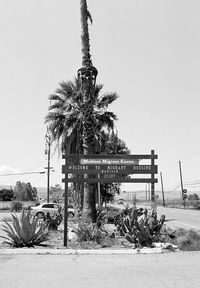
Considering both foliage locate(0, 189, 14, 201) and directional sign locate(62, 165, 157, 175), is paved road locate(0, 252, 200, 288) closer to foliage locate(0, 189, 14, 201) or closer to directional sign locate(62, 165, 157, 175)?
directional sign locate(62, 165, 157, 175)

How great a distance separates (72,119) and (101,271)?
16538 mm

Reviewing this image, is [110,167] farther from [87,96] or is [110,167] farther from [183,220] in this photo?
[183,220]

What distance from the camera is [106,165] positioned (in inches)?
575

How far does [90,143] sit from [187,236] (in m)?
7.35

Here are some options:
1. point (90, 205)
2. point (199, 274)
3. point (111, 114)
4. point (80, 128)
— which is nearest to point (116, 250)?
point (199, 274)

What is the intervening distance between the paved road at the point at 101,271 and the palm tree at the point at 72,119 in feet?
45.9

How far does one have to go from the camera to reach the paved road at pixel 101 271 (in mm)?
7668

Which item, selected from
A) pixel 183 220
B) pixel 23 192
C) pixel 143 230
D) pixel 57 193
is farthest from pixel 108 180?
pixel 23 192

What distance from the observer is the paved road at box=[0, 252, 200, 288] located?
767 cm

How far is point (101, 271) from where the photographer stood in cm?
893

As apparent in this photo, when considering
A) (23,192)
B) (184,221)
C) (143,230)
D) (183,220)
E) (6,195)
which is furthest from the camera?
(6,195)

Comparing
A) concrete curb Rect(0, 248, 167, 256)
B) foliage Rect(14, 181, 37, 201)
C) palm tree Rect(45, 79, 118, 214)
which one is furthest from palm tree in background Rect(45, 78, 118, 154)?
foliage Rect(14, 181, 37, 201)

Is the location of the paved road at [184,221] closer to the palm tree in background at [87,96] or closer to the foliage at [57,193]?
the palm tree in background at [87,96]

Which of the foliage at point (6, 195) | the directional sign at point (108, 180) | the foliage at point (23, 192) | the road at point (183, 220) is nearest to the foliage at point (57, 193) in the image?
the road at point (183, 220)
